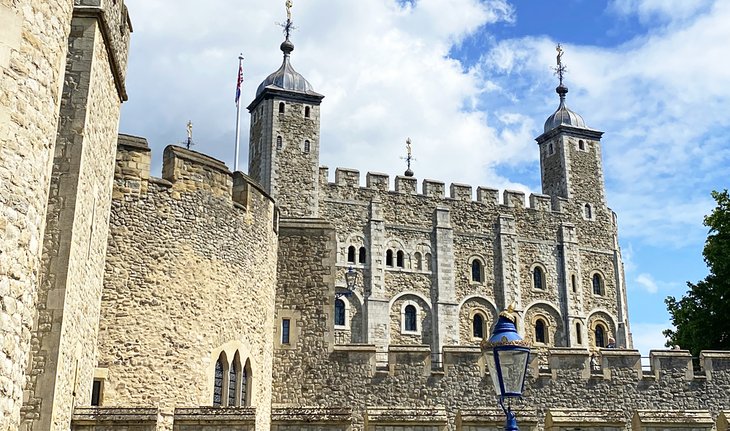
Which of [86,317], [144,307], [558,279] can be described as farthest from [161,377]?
[558,279]

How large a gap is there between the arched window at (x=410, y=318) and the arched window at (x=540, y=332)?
6664 millimetres

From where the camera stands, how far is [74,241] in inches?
373

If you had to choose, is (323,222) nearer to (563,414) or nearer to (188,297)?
(188,297)

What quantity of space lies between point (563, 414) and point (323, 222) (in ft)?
22.1

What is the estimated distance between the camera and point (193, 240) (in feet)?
42.4

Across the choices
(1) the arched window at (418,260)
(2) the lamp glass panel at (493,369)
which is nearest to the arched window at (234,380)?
(2) the lamp glass panel at (493,369)

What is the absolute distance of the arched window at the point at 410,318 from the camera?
3828 centimetres

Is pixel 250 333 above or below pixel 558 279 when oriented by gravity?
below

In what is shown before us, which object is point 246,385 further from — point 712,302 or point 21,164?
point 712,302

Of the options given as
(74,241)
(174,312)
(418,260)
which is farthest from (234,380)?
(418,260)

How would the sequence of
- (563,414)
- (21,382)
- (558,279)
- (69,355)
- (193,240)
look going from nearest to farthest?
(21,382) < (69,355) < (563,414) < (193,240) < (558,279)

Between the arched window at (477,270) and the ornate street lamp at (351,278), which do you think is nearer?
the ornate street lamp at (351,278)

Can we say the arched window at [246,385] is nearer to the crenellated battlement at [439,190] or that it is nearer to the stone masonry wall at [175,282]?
the stone masonry wall at [175,282]

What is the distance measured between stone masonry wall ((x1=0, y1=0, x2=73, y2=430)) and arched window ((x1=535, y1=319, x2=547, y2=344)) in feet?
121
